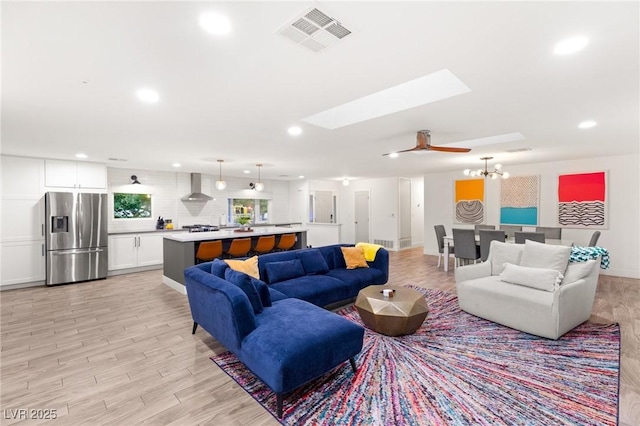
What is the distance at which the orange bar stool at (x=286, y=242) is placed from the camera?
662cm

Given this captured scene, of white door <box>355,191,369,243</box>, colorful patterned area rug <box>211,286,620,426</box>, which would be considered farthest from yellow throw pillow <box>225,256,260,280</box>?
white door <box>355,191,369,243</box>

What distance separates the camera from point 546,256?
12.8 ft

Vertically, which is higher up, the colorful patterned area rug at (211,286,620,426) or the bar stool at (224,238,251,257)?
the bar stool at (224,238,251,257)

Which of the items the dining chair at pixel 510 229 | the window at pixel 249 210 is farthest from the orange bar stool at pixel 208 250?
the dining chair at pixel 510 229

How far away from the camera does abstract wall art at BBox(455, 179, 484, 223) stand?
795 cm

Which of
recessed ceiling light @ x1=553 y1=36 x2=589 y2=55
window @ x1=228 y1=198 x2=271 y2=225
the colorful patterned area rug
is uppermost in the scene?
recessed ceiling light @ x1=553 y1=36 x2=589 y2=55

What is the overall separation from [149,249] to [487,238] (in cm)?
723

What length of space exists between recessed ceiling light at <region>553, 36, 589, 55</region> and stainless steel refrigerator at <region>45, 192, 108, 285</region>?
7354mm

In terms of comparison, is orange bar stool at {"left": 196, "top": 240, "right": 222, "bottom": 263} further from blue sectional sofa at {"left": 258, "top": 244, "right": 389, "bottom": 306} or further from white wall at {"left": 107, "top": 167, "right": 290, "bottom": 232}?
white wall at {"left": 107, "top": 167, "right": 290, "bottom": 232}

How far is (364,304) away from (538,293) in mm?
2002

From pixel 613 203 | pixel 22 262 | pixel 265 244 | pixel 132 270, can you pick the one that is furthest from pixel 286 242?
pixel 613 203

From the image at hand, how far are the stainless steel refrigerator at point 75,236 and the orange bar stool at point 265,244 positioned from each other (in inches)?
124

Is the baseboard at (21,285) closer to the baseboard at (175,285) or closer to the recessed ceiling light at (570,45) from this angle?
the baseboard at (175,285)

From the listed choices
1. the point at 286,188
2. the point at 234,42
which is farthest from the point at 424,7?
the point at 286,188
